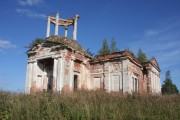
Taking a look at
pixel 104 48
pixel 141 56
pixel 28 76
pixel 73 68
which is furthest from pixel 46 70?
pixel 141 56

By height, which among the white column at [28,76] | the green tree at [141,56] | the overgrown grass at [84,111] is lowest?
the overgrown grass at [84,111]

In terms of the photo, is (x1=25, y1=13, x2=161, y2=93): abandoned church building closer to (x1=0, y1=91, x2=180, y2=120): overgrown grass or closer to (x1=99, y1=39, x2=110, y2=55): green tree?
(x1=0, y1=91, x2=180, y2=120): overgrown grass

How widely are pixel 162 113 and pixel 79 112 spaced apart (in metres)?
2.90

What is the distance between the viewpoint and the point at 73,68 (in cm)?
1908

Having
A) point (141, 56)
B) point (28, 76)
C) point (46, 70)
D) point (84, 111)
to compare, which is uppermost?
point (141, 56)

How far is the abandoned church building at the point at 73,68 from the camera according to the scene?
1836cm

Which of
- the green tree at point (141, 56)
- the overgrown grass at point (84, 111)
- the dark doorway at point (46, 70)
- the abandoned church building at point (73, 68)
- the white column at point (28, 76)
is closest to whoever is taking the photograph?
the overgrown grass at point (84, 111)

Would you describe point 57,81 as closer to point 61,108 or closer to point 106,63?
point 106,63

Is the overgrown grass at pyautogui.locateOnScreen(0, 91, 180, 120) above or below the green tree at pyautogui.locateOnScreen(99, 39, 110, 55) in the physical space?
below

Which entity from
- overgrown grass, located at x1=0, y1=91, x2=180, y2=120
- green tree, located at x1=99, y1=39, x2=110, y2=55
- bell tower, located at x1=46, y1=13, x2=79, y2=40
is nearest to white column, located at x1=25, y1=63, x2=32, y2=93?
bell tower, located at x1=46, y1=13, x2=79, y2=40

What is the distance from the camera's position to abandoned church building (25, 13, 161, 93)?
1836cm

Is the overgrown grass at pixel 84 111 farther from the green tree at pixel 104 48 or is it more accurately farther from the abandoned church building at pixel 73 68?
the green tree at pixel 104 48

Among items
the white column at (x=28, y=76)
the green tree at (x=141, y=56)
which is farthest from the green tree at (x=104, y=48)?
the white column at (x=28, y=76)

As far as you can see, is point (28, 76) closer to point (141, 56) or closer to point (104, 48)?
point (104, 48)
